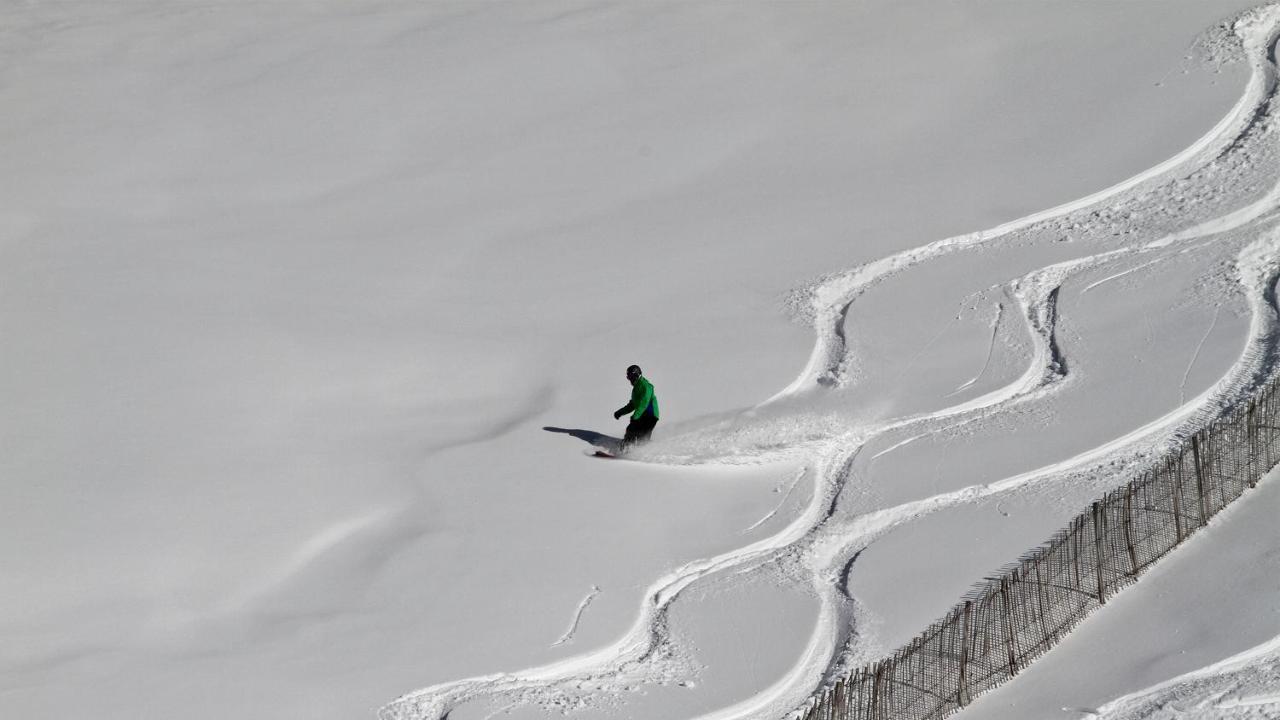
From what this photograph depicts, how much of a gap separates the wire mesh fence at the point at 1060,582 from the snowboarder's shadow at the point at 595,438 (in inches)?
169

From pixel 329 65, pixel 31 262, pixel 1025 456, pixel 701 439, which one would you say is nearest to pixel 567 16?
pixel 329 65

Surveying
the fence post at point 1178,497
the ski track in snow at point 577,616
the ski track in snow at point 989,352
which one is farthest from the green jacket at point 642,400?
the fence post at point 1178,497

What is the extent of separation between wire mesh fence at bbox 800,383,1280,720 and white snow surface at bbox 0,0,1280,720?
0.71 feet

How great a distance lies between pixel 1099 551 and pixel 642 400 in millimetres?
4516

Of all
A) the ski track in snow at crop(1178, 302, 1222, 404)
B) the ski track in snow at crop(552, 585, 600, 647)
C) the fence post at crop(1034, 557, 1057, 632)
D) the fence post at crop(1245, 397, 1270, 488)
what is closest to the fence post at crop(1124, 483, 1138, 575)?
the fence post at crop(1034, 557, 1057, 632)

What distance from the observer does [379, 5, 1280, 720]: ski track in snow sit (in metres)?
11.3

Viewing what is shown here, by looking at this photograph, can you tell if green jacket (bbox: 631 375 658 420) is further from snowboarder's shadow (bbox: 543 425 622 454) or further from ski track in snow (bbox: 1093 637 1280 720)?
ski track in snow (bbox: 1093 637 1280 720)

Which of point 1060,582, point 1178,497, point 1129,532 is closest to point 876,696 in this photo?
point 1060,582

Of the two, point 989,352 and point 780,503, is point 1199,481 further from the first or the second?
point 989,352

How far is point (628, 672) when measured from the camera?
11453 millimetres

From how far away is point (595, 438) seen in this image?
14875mm

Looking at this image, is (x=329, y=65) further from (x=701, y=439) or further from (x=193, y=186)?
(x=701, y=439)

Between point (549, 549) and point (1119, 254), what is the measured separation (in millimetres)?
7742

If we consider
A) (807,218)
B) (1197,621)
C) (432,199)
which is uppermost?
(432,199)
